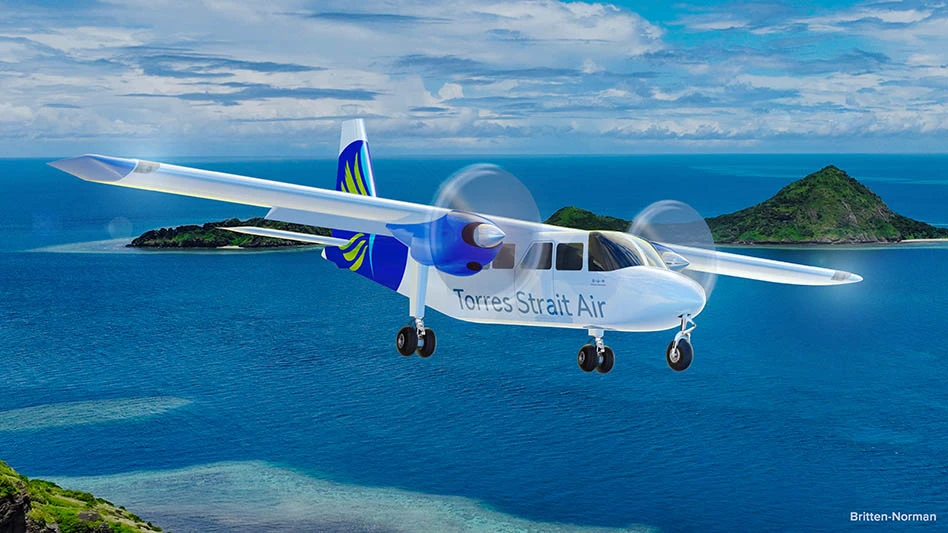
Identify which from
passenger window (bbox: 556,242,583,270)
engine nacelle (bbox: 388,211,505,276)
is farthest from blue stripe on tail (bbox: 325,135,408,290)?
passenger window (bbox: 556,242,583,270)

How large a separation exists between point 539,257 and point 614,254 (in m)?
2.39

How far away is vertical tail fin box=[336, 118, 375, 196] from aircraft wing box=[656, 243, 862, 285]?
56.3 feet

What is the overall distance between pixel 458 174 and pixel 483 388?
10283 cm

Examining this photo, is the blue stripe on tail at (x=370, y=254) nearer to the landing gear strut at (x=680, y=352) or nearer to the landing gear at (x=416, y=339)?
the landing gear at (x=416, y=339)

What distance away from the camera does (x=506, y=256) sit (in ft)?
99.8

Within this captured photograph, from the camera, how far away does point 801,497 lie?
102000 millimetres

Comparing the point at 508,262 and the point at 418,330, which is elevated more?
the point at 508,262

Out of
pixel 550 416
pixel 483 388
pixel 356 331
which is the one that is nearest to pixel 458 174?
pixel 550 416

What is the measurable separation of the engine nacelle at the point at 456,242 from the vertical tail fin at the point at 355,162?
47.5 feet

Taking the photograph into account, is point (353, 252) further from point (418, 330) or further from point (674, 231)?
point (674, 231)

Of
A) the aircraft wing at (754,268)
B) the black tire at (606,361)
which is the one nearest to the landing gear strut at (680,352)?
the black tire at (606,361)

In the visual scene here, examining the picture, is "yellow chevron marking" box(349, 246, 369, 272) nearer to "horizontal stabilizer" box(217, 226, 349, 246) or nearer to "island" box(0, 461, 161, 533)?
A: "horizontal stabilizer" box(217, 226, 349, 246)

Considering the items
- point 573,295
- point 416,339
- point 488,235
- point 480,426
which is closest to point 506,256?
point 488,235

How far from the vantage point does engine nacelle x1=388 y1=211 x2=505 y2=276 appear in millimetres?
29953
